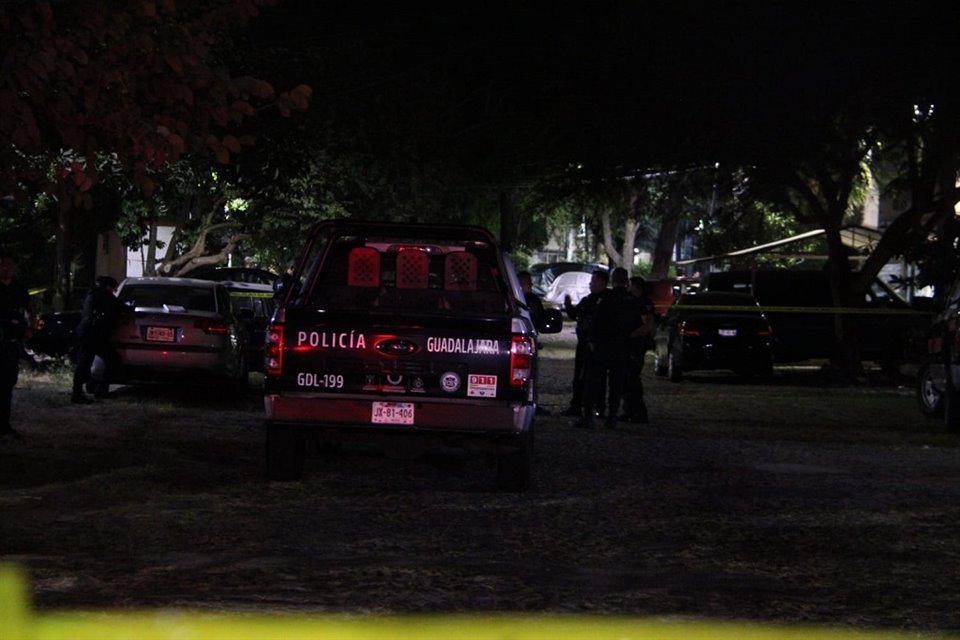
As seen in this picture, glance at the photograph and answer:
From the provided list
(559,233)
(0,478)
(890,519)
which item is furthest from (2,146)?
→ (559,233)

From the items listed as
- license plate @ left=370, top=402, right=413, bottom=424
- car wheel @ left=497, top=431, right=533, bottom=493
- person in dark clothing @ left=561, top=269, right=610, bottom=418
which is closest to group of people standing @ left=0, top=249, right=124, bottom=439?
license plate @ left=370, top=402, right=413, bottom=424

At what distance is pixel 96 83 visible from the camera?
9.80 m

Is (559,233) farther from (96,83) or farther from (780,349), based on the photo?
(96,83)

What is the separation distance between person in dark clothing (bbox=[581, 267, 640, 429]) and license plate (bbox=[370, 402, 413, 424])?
5761mm

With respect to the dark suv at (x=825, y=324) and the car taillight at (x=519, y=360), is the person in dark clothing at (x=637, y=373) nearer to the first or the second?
the car taillight at (x=519, y=360)

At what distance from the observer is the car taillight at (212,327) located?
18.3 metres

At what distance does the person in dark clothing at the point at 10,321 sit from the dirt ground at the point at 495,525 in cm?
67

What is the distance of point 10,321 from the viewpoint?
13648mm

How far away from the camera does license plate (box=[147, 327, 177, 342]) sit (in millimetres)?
18188

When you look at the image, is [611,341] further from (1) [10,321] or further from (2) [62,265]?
(2) [62,265]

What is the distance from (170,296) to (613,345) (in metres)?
5.54

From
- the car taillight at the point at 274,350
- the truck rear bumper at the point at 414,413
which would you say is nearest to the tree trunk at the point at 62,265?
the car taillight at the point at 274,350

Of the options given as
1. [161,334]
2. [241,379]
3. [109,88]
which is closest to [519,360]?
[109,88]

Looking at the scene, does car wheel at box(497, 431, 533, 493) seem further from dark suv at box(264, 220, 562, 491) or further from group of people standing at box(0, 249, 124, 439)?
group of people standing at box(0, 249, 124, 439)
